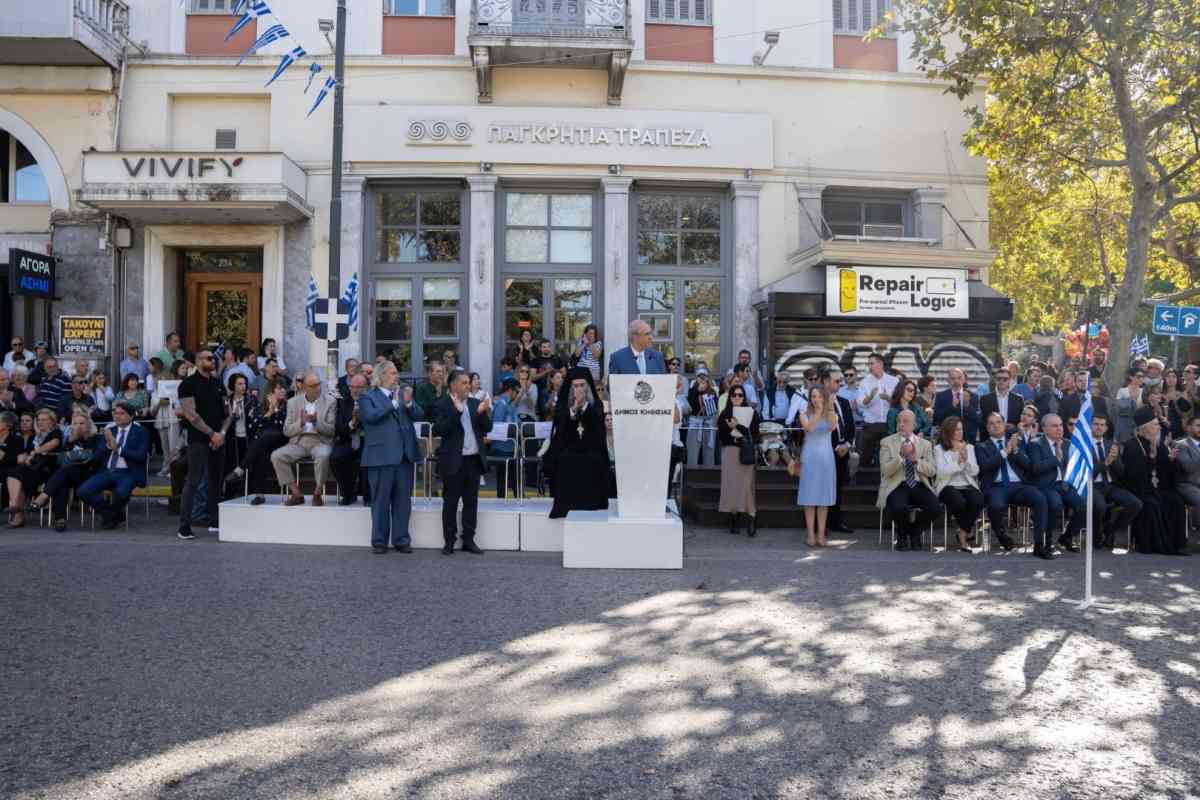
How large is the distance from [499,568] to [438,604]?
5.95 feet

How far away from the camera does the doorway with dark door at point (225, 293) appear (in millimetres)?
19812

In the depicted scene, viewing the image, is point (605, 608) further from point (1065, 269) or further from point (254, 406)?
point (1065, 269)

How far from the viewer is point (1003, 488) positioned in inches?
448

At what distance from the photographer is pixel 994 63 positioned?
17.3 m

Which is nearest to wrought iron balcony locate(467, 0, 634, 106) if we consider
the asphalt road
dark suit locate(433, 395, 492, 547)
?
dark suit locate(433, 395, 492, 547)

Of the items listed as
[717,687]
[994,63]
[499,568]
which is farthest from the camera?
[994,63]

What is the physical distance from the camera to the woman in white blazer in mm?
11250

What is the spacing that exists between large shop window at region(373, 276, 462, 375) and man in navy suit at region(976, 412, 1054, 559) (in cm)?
1100

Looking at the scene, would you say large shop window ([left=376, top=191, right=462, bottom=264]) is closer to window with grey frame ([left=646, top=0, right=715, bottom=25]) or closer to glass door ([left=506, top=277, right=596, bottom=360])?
glass door ([left=506, top=277, right=596, bottom=360])

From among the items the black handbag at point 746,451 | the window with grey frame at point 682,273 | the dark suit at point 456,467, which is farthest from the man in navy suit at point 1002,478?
the window with grey frame at point 682,273

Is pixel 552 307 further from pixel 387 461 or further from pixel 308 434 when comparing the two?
pixel 387 461

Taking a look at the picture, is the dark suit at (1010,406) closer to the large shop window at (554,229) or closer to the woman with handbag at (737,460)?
the woman with handbag at (737,460)

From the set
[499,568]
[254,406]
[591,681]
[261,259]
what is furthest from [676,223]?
[591,681]

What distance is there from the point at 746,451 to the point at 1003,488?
2.95 metres
